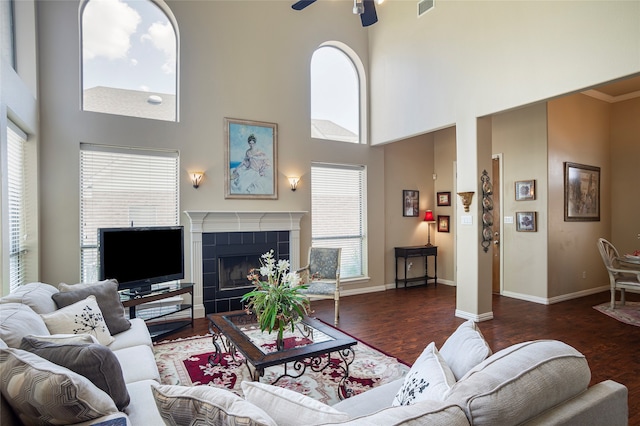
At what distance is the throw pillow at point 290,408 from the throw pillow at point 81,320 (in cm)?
184

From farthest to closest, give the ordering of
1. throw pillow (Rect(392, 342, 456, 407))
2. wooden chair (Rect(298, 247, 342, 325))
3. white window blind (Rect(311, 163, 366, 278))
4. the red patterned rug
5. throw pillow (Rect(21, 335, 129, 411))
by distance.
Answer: white window blind (Rect(311, 163, 366, 278)) < wooden chair (Rect(298, 247, 342, 325)) < the red patterned rug < throw pillow (Rect(21, 335, 129, 411)) < throw pillow (Rect(392, 342, 456, 407))

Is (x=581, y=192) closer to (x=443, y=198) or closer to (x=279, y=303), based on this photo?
(x=443, y=198)

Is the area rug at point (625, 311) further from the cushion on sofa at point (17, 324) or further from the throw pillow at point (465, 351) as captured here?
the cushion on sofa at point (17, 324)

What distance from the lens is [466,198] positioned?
15.4ft

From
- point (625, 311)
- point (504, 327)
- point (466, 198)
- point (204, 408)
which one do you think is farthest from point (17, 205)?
point (625, 311)

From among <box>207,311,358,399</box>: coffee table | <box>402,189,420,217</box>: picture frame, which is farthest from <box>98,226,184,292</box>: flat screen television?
<box>402,189,420,217</box>: picture frame

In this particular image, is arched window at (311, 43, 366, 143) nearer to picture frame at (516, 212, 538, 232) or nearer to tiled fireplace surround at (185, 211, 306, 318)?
tiled fireplace surround at (185, 211, 306, 318)

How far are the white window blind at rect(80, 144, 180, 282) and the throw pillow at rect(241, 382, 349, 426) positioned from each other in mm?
4115

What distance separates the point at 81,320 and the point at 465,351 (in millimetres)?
2473

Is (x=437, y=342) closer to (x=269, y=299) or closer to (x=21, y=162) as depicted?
(x=269, y=299)

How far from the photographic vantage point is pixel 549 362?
118cm

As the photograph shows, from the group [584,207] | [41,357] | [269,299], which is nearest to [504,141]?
[584,207]

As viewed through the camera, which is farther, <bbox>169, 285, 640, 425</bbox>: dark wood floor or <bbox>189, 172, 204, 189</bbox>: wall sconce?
<bbox>189, 172, 204, 189</bbox>: wall sconce

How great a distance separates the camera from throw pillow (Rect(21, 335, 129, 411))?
60.4 inches
